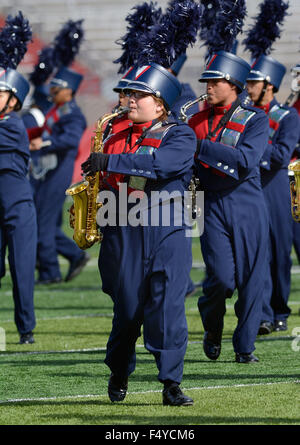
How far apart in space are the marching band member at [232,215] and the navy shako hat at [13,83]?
5.24ft

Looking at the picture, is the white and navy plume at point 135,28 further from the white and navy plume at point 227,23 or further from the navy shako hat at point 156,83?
the navy shako hat at point 156,83

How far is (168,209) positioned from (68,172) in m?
7.14

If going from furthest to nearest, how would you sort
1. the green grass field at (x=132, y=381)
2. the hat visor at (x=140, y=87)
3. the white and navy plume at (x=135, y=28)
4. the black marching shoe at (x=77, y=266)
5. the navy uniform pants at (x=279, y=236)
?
the black marching shoe at (x=77, y=266), the navy uniform pants at (x=279, y=236), the white and navy plume at (x=135, y=28), the hat visor at (x=140, y=87), the green grass field at (x=132, y=381)

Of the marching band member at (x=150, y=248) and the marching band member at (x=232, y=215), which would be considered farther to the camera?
the marching band member at (x=232, y=215)

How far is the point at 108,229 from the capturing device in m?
5.30

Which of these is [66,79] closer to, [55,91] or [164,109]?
[55,91]

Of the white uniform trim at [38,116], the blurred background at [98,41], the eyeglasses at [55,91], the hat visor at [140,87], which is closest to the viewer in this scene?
the hat visor at [140,87]

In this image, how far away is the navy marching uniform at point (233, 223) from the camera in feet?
21.6

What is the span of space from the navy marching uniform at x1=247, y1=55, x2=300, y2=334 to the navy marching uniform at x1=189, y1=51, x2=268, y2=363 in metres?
1.44

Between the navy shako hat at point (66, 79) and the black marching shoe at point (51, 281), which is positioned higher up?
the navy shako hat at point (66, 79)

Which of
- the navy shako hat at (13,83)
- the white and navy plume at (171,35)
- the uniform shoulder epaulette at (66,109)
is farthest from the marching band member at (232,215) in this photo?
the uniform shoulder epaulette at (66,109)

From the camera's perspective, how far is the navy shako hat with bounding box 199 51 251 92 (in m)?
6.69
